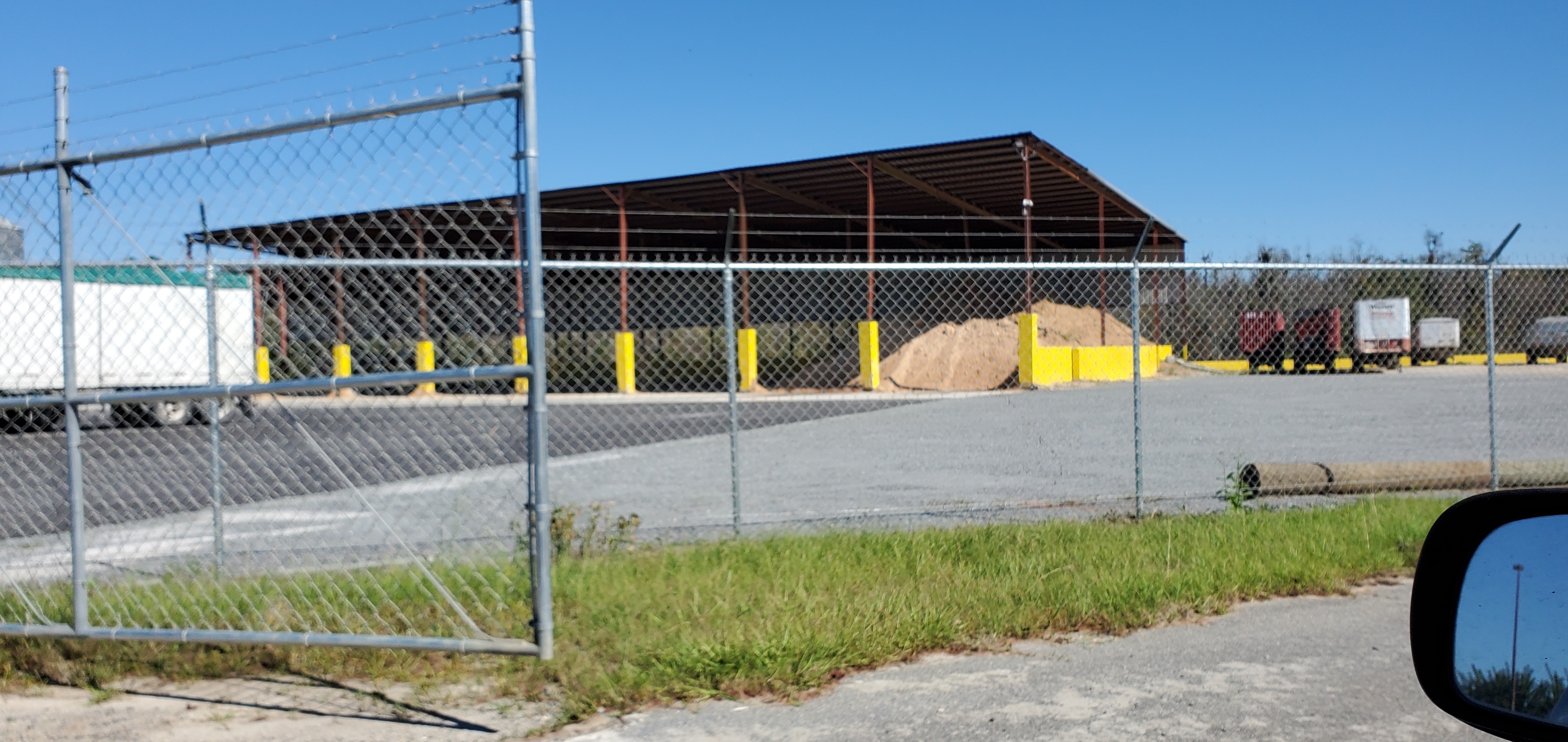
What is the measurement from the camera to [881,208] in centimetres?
3369

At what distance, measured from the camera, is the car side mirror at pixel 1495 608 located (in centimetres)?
179

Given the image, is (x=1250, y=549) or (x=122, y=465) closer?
(x=1250, y=549)

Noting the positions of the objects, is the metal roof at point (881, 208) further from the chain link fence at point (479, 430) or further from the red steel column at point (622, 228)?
the chain link fence at point (479, 430)

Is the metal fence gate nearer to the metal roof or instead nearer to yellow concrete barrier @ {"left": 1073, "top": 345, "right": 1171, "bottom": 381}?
the metal roof

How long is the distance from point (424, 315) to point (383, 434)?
11115mm

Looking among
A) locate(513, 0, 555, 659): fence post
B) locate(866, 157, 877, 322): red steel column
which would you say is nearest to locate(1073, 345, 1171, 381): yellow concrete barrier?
locate(866, 157, 877, 322): red steel column

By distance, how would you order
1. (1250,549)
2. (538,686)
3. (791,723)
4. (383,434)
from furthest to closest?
1. (383,434)
2. (1250,549)
3. (538,686)
4. (791,723)

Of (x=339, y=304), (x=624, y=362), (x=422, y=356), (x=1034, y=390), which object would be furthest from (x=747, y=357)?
(x=339, y=304)

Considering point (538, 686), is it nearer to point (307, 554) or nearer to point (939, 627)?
point (939, 627)

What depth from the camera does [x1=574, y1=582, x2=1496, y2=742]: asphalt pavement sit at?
3.96 metres

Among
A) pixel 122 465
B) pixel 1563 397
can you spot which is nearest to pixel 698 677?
pixel 122 465

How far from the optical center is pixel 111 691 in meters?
4.62

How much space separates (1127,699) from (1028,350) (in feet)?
73.9

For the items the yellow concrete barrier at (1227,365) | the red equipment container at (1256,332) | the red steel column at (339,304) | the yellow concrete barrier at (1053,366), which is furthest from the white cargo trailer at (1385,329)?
the red steel column at (339,304)
